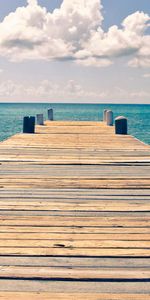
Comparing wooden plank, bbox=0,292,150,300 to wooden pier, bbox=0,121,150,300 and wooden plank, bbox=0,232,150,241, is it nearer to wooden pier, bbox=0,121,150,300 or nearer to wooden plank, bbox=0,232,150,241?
wooden pier, bbox=0,121,150,300

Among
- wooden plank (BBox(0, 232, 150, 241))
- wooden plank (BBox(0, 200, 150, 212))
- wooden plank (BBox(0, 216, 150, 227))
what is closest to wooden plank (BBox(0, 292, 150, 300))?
wooden plank (BBox(0, 232, 150, 241))

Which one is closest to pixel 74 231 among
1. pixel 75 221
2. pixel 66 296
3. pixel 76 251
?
pixel 75 221

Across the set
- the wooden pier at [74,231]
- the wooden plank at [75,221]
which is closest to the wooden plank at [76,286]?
the wooden pier at [74,231]

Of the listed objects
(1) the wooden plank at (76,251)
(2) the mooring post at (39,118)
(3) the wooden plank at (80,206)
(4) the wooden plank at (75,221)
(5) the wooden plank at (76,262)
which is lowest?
(5) the wooden plank at (76,262)

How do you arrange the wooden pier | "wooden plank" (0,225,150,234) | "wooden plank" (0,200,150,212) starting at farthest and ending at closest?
"wooden plank" (0,200,150,212) < "wooden plank" (0,225,150,234) < the wooden pier

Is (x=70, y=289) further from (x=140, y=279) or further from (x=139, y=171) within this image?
(x=139, y=171)

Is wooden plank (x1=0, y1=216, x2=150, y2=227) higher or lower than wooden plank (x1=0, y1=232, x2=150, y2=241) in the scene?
higher

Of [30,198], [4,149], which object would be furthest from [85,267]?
[4,149]

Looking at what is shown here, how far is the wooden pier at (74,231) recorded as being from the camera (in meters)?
3.75

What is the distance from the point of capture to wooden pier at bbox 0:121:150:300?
3748mm

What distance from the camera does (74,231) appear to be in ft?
16.7

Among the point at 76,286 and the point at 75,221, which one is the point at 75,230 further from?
the point at 76,286

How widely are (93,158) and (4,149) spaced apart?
3.15 m

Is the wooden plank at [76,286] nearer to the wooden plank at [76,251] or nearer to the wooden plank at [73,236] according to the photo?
the wooden plank at [76,251]
